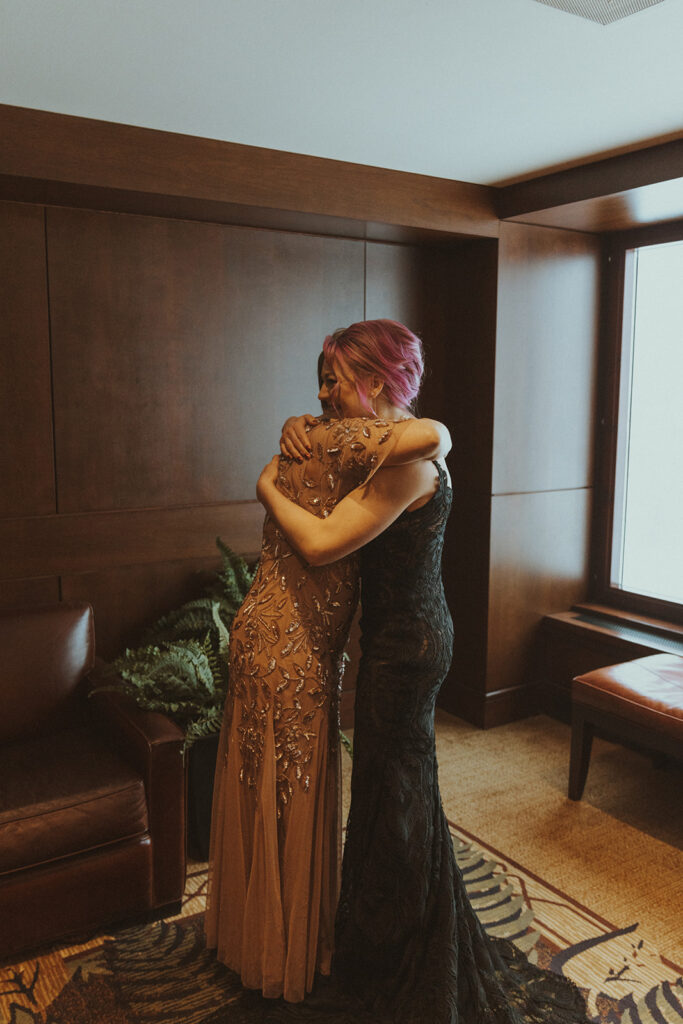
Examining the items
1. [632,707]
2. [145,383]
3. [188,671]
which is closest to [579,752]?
[632,707]

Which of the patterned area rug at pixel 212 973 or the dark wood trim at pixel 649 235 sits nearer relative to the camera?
the patterned area rug at pixel 212 973

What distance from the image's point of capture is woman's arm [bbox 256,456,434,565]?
76.4 inches

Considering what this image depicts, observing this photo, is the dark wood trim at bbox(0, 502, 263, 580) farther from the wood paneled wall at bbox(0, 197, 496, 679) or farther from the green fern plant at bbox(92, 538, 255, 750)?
the green fern plant at bbox(92, 538, 255, 750)

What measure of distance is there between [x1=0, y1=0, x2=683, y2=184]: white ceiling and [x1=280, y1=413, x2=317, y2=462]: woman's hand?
3.27 feet

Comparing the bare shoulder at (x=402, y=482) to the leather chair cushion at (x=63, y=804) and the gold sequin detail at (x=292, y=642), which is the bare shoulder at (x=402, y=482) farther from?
the leather chair cushion at (x=63, y=804)

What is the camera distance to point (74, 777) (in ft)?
8.29

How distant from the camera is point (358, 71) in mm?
2434

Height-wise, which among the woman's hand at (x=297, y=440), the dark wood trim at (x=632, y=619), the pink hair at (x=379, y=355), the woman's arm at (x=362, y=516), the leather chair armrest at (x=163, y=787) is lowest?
the leather chair armrest at (x=163, y=787)

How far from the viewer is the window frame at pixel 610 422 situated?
160 inches

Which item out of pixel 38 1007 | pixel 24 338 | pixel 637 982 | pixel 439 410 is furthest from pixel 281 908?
pixel 439 410

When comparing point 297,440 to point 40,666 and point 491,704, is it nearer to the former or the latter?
point 40,666

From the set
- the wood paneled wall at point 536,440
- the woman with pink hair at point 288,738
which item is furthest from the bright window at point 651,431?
the woman with pink hair at point 288,738

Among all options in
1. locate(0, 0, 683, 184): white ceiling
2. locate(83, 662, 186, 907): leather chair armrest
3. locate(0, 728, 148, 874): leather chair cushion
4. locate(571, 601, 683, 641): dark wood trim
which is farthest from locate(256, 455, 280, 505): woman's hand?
locate(571, 601, 683, 641): dark wood trim

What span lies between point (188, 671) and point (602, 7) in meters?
2.24
